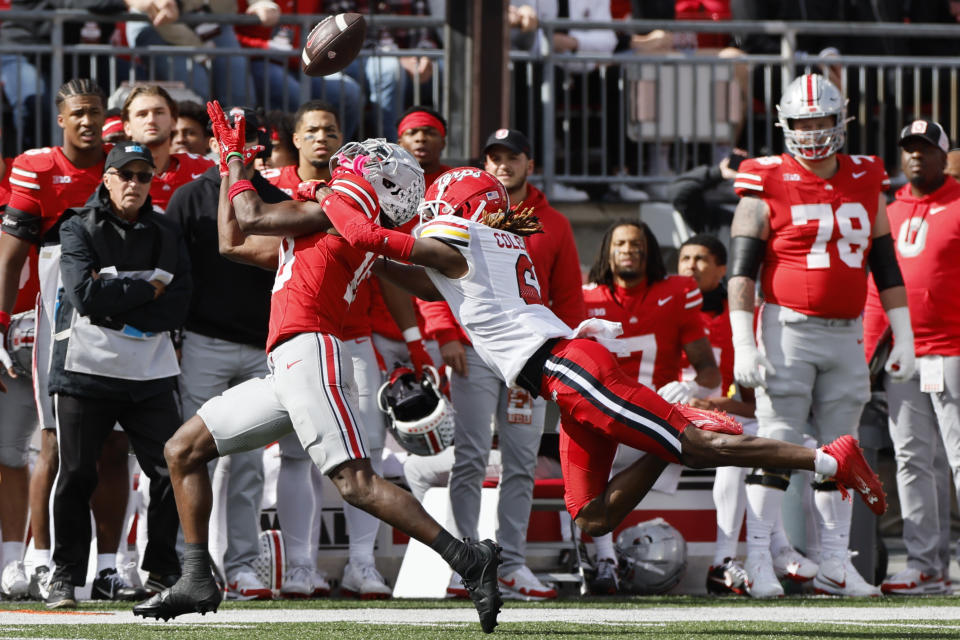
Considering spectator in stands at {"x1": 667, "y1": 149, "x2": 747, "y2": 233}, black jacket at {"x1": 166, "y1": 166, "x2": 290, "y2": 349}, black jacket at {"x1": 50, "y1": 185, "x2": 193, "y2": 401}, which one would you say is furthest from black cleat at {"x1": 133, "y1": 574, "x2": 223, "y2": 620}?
spectator in stands at {"x1": 667, "y1": 149, "x2": 747, "y2": 233}

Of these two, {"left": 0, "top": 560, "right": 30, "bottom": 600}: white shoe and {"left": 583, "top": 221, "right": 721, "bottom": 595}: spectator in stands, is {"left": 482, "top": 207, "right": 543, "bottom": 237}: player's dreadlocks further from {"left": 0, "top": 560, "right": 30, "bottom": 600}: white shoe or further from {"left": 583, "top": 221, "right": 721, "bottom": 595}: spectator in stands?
{"left": 0, "top": 560, "right": 30, "bottom": 600}: white shoe

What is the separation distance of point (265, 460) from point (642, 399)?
114 inches

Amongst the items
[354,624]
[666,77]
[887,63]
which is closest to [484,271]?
[354,624]

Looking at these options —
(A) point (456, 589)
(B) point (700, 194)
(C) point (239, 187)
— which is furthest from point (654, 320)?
(C) point (239, 187)

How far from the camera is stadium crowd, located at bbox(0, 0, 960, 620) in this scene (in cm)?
665

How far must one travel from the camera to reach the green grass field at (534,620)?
538 centimetres

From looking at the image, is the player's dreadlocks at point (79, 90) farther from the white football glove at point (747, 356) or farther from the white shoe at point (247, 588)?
the white football glove at point (747, 356)

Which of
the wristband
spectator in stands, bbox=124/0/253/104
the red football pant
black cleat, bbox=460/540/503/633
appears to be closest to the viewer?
black cleat, bbox=460/540/503/633

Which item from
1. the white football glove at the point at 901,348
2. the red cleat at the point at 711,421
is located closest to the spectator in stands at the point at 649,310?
the white football glove at the point at 901,348

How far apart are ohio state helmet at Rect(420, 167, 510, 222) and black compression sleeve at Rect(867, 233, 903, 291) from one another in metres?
2.43

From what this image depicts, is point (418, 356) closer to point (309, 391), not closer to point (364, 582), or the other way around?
point (364, 582)

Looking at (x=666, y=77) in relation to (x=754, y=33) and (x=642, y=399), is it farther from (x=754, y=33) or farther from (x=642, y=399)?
(x=642, y=399)

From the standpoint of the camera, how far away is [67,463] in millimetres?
6453

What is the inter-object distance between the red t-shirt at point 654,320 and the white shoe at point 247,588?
2.15m
